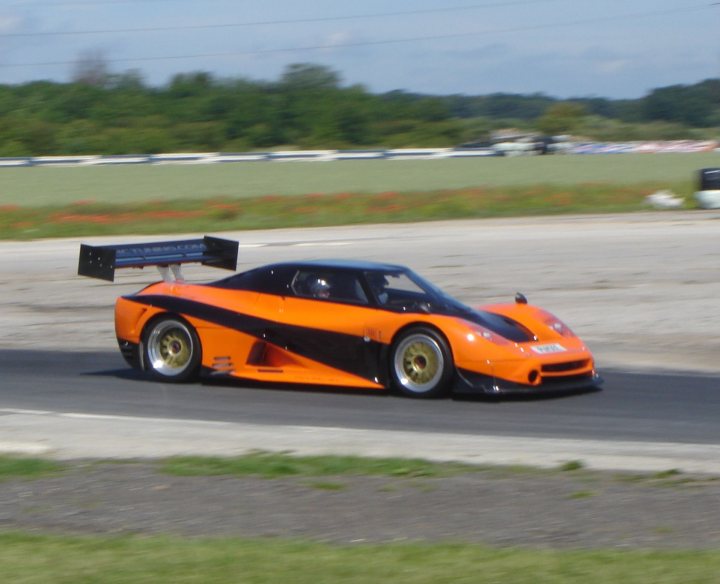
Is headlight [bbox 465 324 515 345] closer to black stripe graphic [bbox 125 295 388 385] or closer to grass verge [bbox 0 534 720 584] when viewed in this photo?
black stripe graphic [bbox 125 295 388 385]

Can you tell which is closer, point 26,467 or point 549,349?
point 26,467

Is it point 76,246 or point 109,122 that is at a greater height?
point 109,122

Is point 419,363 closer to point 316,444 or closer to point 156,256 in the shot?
point 316,444

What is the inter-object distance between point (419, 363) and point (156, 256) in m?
2.96

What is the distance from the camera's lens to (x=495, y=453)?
26.6ft

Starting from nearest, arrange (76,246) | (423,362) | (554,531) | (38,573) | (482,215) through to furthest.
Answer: (38,573)
(554,531)
(423,362)
(76,246)
(482,215)

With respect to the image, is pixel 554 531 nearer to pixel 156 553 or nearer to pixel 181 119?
pixel 156 553

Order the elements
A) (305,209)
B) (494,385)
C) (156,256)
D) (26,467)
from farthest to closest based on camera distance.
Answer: (305,209), (156,256), (494,385), (26,467)

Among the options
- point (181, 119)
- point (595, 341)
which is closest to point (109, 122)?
point (181, 119)

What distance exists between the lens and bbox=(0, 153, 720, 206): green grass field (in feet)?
137

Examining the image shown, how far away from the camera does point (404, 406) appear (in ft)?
33.4

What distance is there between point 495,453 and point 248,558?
10.8 ft

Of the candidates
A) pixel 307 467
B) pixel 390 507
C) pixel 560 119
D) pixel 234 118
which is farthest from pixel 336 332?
pixel 560 119

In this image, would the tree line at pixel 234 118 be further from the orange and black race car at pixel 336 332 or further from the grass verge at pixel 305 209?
the orange and black race car at pixel 336 332
